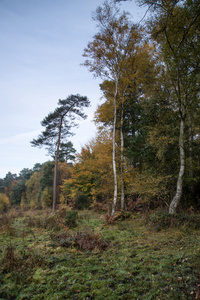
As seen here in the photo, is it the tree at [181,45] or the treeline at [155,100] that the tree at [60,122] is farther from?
the tree at [181,45]

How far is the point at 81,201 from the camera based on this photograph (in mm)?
15516

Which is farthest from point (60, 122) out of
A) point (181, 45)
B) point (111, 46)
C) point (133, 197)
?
point (181, 45)

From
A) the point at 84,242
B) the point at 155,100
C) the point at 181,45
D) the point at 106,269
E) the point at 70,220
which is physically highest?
the point at 181,45

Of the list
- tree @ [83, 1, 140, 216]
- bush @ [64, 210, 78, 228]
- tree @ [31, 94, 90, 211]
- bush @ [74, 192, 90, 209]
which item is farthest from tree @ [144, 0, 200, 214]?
bush @ [74, 192, 90, 209]

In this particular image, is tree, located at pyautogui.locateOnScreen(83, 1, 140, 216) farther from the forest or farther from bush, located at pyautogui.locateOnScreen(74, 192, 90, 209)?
bush, located at pyautogui.locateOnScreen(74, 192, 90, 209)

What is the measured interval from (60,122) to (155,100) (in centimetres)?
978

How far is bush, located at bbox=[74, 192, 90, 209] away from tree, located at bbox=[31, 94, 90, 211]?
243cm

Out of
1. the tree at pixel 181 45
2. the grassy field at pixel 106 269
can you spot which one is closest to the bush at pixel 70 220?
the grassy field at pixel 106 269

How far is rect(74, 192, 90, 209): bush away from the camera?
15142mm

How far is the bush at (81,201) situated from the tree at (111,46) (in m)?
7.60

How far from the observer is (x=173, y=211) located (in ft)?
20.2

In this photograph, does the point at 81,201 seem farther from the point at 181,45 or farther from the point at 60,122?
the point at 181,45

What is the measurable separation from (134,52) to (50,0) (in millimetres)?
5752

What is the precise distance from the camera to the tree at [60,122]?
13891mm
